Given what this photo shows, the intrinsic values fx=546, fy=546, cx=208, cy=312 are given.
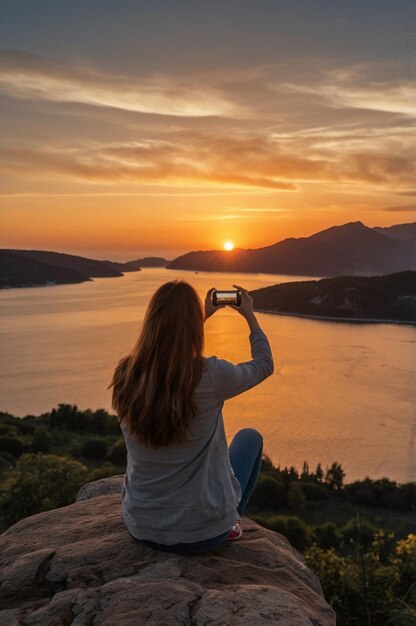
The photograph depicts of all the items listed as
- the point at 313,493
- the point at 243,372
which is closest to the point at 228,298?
the point at 243,372

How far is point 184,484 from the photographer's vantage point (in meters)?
2.06

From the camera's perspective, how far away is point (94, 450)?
2339 cm

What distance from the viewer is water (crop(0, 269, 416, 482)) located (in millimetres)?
32312

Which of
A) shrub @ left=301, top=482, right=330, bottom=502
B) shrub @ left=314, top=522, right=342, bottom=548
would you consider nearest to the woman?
shrub @ left=314, top=522, right=342, bottom=548

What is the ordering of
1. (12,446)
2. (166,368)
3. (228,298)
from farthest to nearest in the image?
(12,446) < (228,298) < (166,368)

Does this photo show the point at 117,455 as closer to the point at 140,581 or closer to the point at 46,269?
the point at 140,581

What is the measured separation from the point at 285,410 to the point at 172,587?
3737 centimetres

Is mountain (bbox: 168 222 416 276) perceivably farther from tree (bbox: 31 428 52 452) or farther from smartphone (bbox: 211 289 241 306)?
smartphone (bbox: 211 289 241 306)


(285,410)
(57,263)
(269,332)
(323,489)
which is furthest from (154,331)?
(57,263)

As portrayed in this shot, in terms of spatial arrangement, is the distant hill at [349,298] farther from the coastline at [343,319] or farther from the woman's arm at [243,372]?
the woman's arm at [243,372]

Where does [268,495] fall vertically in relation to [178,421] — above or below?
below

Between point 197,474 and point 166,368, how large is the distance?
450 millimetres

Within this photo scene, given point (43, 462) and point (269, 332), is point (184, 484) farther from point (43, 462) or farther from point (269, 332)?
point (269, 332)

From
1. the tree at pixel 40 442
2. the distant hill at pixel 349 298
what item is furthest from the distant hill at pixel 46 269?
the tree at pixel 40 442
